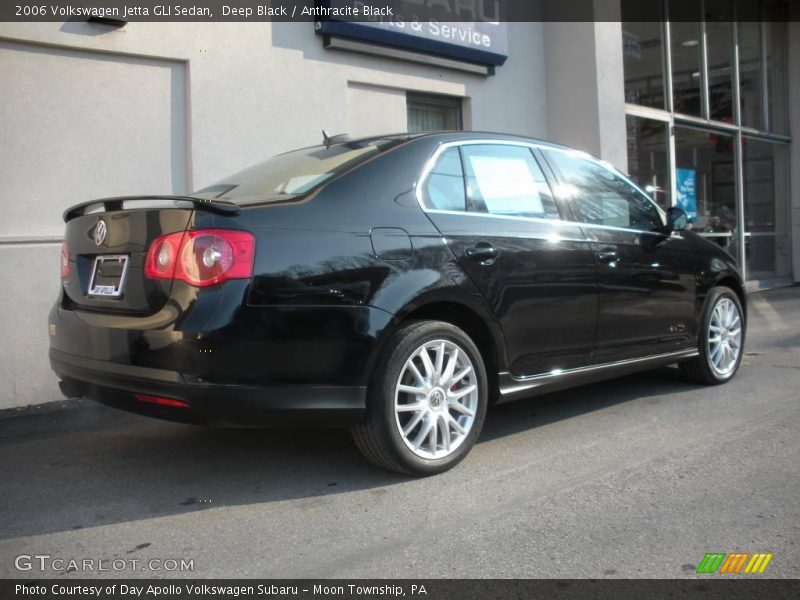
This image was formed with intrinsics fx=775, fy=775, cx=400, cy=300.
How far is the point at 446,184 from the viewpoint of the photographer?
4.02 meters

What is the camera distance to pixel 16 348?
5602mm

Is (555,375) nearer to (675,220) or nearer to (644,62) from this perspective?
(675,220)

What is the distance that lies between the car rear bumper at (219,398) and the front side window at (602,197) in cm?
207

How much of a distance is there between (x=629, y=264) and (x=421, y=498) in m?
2.18

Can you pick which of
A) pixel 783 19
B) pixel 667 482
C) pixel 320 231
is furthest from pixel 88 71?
pixel 783 19

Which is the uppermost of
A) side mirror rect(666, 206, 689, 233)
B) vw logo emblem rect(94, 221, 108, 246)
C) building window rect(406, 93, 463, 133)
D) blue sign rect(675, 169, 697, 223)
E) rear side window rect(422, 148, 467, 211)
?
building window rect(406, 93, 463, 133)

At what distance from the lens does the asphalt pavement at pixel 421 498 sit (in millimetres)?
2895

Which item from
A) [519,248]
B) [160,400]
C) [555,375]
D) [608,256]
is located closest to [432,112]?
[608,256]

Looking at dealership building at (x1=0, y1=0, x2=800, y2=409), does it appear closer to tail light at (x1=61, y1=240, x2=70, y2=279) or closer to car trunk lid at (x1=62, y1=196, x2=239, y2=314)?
tail light at (x1=61, y1=240, x2=70, y2=279)

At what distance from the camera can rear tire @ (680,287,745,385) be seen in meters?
5.55

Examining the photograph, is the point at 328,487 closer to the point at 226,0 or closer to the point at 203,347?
the point at 203,347

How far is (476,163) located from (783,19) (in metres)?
13.4

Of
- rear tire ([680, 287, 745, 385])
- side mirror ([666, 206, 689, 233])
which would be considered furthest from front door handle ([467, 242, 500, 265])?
rear tire ([680, 287, 745, 385])

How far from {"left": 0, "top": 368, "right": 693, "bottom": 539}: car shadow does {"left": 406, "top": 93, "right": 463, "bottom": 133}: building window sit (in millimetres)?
4399
